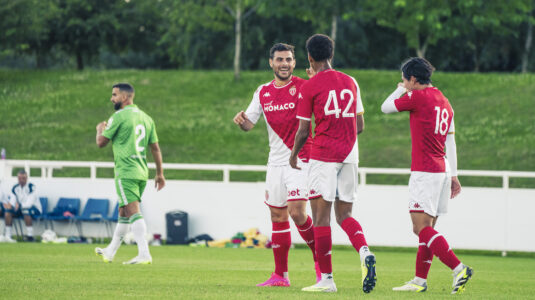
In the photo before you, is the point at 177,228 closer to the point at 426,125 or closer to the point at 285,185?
the point at 285,185

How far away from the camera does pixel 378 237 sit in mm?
17156

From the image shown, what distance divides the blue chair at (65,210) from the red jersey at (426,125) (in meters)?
11.5

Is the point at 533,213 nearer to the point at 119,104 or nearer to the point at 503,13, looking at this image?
the point at 119,104

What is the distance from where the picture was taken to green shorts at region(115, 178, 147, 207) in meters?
10.7

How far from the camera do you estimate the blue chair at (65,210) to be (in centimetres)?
1825

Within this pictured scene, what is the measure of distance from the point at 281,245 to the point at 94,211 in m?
10.2

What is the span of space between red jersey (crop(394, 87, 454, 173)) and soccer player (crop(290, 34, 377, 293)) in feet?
1.86

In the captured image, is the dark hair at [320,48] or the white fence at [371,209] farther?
the white fence at [371,209]

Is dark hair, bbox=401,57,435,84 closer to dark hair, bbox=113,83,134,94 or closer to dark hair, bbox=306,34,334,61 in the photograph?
dark hair, bbox=306,34,334,61

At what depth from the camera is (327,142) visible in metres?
7.74

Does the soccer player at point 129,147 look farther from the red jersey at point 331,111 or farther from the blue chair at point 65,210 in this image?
the blue chair at point 65,210

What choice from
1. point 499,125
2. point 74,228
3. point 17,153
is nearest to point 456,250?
point 74,228

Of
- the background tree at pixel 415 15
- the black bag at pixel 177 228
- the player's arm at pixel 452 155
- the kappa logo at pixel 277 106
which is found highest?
the background tree at pixel 415 15

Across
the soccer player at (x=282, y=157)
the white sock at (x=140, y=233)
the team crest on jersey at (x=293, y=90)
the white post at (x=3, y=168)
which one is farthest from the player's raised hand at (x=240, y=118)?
the white post at (x=3, y=168)
